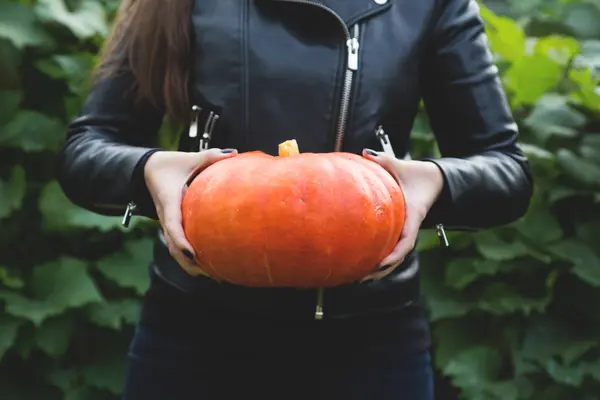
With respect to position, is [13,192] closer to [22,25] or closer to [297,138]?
[22,25]

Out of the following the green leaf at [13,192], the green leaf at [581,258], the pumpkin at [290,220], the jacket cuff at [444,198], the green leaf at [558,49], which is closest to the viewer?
the pumpkin at [290,220]

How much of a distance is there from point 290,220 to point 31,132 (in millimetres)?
1494

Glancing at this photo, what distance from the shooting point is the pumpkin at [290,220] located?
1.16 metres

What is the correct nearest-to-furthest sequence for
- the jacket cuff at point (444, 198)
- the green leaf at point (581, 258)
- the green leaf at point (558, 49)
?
the jacket cuff at point (444, 198), the green leaf at point (581, 258), the green leaf at point (558, 49)

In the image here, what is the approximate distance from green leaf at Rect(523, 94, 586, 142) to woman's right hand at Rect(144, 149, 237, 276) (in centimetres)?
133

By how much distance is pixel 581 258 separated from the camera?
2.38 metres

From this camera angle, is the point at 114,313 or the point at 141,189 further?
the point at 114,313

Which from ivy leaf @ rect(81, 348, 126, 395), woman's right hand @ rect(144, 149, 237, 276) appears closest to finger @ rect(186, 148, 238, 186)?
woman's right hand @ rect(144, 149, 237, 276)

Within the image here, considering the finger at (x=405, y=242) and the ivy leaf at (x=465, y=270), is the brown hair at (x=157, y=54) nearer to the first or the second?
the finger at (x=405, y=242)

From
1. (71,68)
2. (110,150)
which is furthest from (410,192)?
(71,68)

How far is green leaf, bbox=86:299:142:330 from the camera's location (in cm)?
251

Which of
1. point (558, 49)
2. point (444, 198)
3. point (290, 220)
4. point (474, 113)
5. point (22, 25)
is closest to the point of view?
point (290, 220)

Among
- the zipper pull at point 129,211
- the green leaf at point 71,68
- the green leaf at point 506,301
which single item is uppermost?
the zipper pull at point 129,211

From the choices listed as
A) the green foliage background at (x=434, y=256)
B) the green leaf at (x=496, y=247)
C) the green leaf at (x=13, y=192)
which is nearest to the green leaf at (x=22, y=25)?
the green foliage background at (x=434, y=256)
